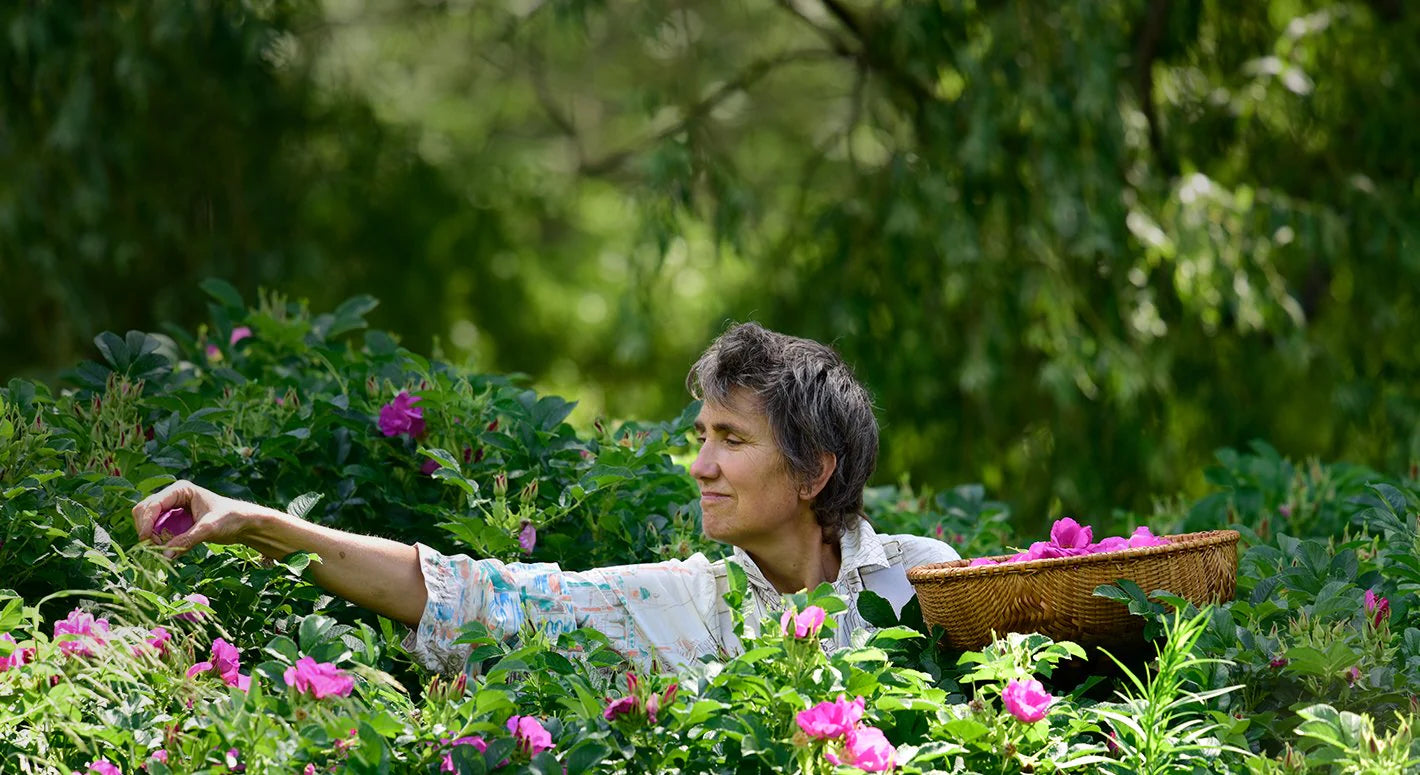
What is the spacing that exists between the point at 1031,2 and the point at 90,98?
2958 mm

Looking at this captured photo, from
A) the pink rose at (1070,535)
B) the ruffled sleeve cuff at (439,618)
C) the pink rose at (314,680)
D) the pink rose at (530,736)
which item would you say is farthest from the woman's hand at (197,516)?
the pink rose at (1070,535)

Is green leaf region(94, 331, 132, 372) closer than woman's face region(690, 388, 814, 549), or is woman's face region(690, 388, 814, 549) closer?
woman's face region(690, 388, 814, 549)

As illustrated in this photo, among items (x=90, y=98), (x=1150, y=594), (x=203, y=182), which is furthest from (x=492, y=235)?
(x=1150, y=594)

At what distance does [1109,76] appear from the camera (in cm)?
512

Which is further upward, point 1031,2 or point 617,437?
point 1031,2

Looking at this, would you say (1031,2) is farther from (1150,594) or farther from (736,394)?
(1150,594)

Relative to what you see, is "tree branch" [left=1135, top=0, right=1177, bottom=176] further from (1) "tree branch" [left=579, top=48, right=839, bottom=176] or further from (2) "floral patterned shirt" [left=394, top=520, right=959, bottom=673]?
(2) "floral patterned shirt" [left=394, top=520, right=959, bottom=673]

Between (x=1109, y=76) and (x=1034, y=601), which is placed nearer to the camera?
(x=1034, y=601)

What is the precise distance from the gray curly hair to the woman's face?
0.02 metres

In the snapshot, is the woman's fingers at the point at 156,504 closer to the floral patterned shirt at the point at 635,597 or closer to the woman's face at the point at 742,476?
the floral patterned shirt at the point at 635,597

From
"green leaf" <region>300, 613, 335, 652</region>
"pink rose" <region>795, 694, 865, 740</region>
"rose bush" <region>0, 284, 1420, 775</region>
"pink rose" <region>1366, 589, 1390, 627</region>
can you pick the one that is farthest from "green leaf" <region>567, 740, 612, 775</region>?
"pink rose" <region>1366, 589, 1390, 627</region>

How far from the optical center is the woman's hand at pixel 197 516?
201 centimetres

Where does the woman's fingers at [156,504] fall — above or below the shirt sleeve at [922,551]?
above

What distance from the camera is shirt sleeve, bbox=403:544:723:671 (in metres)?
2.19
